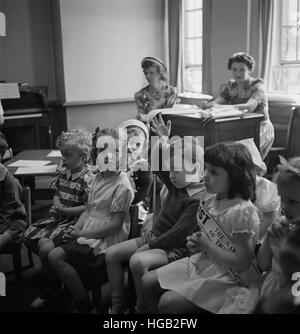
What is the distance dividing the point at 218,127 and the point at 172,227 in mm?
1445

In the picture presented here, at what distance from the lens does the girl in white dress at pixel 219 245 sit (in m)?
1.44

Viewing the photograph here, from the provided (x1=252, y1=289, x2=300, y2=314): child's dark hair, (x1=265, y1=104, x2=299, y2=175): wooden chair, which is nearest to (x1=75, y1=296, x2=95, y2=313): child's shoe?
(x1=252, y1=289, x2=300, y2=314): child's dark hair

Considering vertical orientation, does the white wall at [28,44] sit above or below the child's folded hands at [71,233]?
above

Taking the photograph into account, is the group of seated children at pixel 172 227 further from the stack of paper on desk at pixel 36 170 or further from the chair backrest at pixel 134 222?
the stack of paper on desk at pixel 36 170

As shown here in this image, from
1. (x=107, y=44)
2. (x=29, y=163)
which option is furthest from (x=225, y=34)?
(x=29, y=163)

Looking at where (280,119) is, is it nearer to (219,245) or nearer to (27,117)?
(27,117)

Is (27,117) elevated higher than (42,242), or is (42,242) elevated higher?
(27,117)

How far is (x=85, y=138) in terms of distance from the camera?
2207 millimetres

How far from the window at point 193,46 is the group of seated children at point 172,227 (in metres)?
3.59

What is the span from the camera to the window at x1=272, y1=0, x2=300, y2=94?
4.72 metres

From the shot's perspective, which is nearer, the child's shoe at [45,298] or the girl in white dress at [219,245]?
the girl in white dress at [219,245]

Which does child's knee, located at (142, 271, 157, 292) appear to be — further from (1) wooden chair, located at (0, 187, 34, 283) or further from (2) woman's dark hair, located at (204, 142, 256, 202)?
(1) wooden chair, located at (0, 187, 34, 283)

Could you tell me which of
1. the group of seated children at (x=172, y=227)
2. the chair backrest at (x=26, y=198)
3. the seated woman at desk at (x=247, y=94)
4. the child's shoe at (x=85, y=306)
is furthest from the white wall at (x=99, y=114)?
the child's shoe at (x=85, y=306)

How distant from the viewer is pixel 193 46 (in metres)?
5.92
